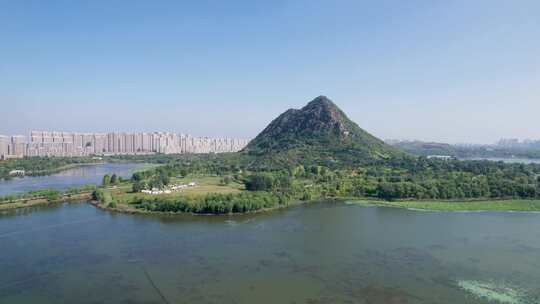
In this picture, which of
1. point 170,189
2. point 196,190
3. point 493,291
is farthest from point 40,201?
point 493,291

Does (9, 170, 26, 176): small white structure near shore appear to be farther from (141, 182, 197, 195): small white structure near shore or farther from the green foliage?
the green foliage

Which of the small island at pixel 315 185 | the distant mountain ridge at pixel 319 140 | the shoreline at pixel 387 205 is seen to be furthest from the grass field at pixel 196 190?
the distant mountain ridge at pixel 319 140

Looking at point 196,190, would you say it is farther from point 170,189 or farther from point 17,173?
point 17,173

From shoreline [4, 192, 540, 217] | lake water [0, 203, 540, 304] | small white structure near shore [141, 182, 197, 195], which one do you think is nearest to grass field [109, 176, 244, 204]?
small white structure near shore [141, 182, 197, 195]

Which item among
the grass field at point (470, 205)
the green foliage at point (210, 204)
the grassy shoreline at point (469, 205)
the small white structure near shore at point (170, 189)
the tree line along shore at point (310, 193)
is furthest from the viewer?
the small white structure near shore at point (170, 189)

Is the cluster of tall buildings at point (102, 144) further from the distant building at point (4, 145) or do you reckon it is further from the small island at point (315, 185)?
the small island at point (315, 185)

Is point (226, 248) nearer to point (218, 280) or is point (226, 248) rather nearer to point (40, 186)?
point (218, 280)

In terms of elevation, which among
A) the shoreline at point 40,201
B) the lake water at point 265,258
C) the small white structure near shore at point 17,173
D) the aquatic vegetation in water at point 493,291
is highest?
the small white structure near shore at point 17,173
